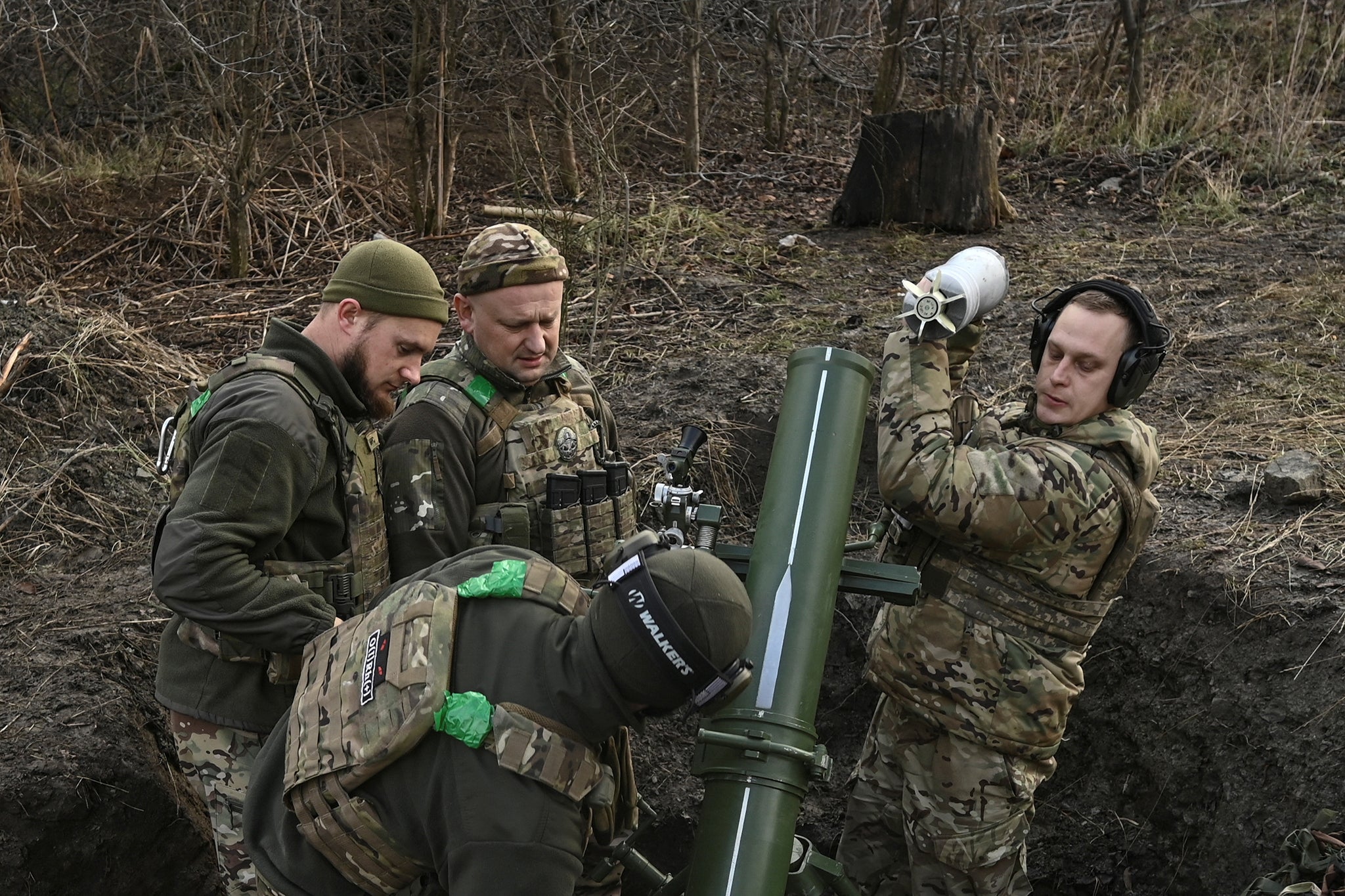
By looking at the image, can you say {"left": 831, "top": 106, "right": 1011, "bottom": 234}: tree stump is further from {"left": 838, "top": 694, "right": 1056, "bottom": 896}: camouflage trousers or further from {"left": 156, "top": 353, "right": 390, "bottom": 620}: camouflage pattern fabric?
{"left": 156, "top": 353, "right": 390, "bottom": 620}: camouflage pattern fabric

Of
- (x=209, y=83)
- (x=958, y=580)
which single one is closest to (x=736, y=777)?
(x=958, y=580)

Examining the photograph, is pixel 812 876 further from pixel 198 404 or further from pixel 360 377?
pixel 198 404

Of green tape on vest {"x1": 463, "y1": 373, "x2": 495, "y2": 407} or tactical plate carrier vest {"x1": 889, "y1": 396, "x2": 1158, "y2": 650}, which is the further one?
green tape on vest {"x1": 463, "y1": 373, "x2": 495, "y2": 407}

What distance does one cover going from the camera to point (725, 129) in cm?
969

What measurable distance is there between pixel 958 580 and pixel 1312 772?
4.53ft

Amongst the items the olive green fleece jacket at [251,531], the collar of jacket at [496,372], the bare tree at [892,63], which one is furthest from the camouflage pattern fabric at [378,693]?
the bare tree at [892,63]

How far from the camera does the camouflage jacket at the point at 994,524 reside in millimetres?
2953

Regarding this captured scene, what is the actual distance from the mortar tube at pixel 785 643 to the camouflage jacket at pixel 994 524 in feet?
0.42

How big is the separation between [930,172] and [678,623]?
6.28 m

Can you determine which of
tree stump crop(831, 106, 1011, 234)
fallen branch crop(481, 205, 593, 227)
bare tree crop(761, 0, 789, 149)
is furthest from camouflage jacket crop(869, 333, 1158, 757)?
bare tree crop(761, 0, 789, 149)

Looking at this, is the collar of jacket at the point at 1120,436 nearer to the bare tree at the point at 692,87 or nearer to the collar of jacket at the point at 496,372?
the collar of jacket at the point at 496,372

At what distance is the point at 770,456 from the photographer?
496 centimetres

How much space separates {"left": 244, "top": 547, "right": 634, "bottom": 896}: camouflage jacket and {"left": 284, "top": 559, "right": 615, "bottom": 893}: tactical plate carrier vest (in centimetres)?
2

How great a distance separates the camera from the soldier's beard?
9.50 ft
